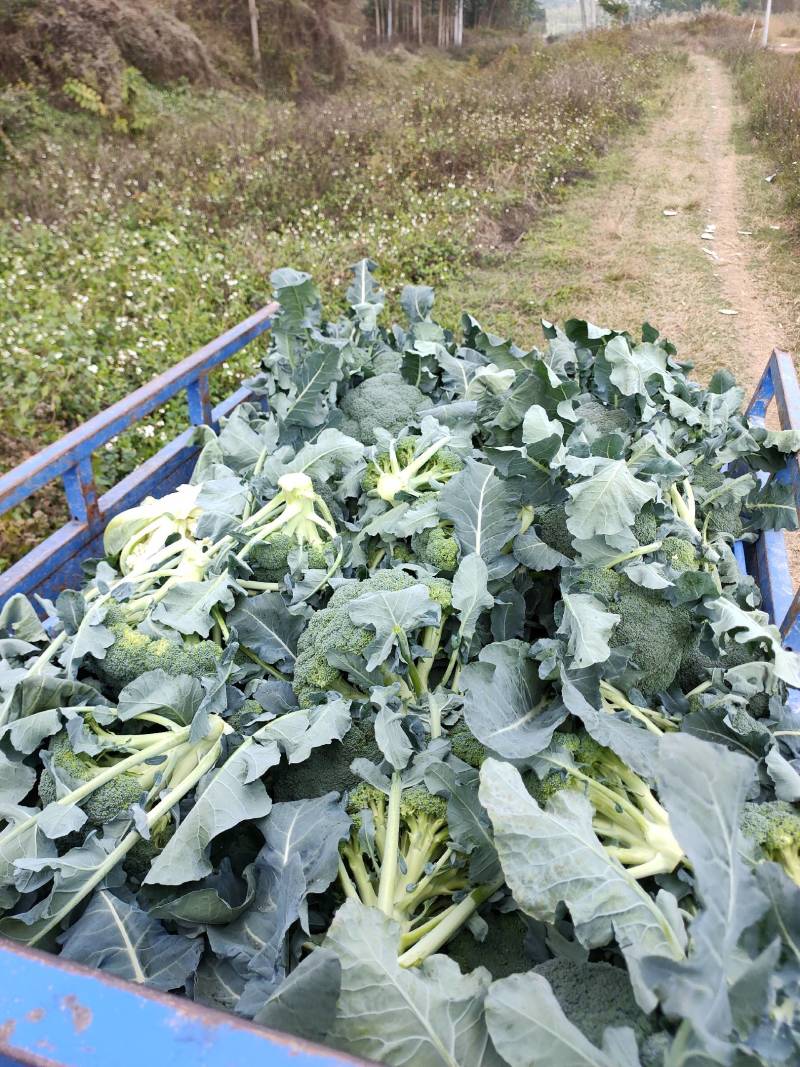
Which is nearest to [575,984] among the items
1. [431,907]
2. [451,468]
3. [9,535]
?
[431,907]

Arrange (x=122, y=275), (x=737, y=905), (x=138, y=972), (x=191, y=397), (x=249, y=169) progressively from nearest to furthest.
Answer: (x=737, y=905), (x=138, y=972), (x=191, y=397), (x=122, y=275), (x=249, y=169)

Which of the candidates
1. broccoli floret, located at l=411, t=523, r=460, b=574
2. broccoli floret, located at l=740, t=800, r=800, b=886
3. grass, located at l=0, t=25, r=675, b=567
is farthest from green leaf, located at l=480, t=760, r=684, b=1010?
grass, located at l=0, t=25, r=675, b=567

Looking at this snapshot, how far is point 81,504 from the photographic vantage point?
256cm

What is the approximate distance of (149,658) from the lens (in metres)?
1.88

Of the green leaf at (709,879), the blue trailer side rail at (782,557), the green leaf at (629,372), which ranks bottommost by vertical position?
the blue trailer side rail at (782,557)

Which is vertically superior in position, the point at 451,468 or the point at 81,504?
the point at 451,468

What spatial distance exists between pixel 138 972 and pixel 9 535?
10.3 ft

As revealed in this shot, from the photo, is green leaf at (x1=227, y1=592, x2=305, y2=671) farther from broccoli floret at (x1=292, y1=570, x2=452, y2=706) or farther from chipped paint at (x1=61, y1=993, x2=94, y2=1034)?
chipped paint at (x1=61, y1=993, x2=94, y2=1034)

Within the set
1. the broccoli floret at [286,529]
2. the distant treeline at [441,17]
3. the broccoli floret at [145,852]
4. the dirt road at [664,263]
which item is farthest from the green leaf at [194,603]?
the distant treeline at [441,17]

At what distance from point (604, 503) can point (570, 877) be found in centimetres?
101

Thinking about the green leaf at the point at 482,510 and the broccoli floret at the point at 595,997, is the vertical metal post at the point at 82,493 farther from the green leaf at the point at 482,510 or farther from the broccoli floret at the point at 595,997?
the broccoli floret at the point at 595,997

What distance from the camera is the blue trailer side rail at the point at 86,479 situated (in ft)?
7.47

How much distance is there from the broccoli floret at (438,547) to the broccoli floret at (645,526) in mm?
529

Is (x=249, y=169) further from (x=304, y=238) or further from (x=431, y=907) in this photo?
(x=431, y=907)
